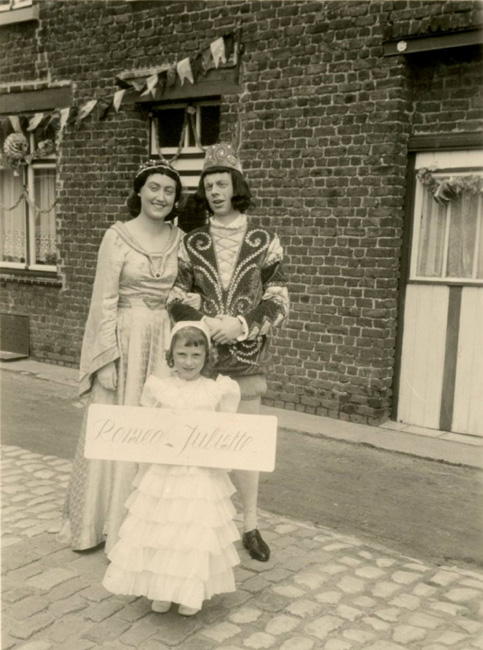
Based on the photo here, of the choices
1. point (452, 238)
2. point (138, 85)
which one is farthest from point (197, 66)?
point (452, 238)

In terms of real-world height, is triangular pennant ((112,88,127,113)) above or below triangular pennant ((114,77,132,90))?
below

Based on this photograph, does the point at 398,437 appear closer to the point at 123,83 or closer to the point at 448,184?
the point at 448,184

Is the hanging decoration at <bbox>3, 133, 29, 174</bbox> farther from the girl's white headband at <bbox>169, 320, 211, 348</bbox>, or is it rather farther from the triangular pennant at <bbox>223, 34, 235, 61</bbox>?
the girl's white headband at <bbox>169, 320, 211, 348</bbox>

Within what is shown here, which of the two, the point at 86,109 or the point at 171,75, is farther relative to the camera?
the point at 86,109

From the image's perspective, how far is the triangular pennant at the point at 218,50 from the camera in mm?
7055

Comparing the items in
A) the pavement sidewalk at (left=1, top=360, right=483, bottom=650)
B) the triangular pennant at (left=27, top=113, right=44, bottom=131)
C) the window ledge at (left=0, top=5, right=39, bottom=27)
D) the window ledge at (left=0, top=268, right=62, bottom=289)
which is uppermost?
the window ledge at (left=0, top=5, right=39, bottom=27)

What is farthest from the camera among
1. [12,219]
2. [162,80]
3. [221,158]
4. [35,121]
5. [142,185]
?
[12,219]

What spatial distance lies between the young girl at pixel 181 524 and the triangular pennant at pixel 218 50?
4.60 m

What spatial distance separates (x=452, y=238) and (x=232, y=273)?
3354 mm

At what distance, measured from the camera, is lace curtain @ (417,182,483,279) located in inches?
246

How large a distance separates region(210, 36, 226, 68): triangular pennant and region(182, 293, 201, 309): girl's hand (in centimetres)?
418

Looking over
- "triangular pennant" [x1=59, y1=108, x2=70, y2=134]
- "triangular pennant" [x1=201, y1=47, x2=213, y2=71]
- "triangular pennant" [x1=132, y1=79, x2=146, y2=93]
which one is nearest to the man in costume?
"triangular pennant" [x1=201, y1=47, x2=213, y2=71]

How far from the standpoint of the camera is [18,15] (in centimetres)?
909

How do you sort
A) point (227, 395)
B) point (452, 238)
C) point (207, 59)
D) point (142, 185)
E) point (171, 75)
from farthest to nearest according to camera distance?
point (171, 75), point (207, 59), point (452, 238), point (142, 185), point (227, 395)
